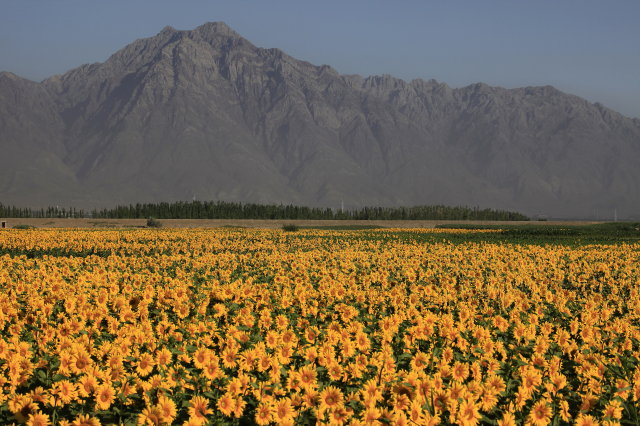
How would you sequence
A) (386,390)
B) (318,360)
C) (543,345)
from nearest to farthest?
(386,390)
(318,360)
(543,345)

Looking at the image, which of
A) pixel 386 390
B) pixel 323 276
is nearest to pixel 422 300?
pixel 323 276

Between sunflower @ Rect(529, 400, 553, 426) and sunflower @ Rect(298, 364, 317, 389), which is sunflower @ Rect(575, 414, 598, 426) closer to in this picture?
sunflower @ Rect(529, 400, 553, 426)

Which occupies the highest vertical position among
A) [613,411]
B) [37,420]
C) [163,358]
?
[163,358]

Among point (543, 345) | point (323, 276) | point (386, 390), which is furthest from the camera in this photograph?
point (323, 276)

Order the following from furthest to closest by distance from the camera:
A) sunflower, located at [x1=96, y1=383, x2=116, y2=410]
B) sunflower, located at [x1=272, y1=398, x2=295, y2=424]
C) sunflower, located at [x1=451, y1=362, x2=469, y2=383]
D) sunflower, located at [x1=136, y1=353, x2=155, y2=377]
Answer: sunflower, located at [x1=136, y1=353, x2=155, y2=377]
sunflower, located at [x1=451, y1=362, x2=469, y2=383]
sunflower, located at [x1=96, y1=383, x2=116, y2=410]
sunflower, located at [x1=272, y1=398, x2=295, y2=424]

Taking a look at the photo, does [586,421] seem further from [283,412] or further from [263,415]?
[263,415]

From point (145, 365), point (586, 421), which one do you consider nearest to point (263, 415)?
point (145, 365)

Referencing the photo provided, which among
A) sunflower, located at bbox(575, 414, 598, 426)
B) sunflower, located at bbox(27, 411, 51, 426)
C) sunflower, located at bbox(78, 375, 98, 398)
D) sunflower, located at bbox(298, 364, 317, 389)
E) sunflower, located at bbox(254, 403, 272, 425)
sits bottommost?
sunflower, located at bbox(27, 411, 51, 426)

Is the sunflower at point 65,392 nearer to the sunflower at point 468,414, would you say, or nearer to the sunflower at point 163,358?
the sunflower at point 163,358

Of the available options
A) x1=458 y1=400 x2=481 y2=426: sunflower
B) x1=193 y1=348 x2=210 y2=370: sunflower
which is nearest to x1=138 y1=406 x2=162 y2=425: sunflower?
x1=193 y1=348 x2=210 y2=370: sunflower

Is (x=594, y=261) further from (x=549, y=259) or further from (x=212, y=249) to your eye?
(x=212, y=249)

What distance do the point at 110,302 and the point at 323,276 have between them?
17.5ft

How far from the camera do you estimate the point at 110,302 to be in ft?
41.3

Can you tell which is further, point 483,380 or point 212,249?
point 212,249
